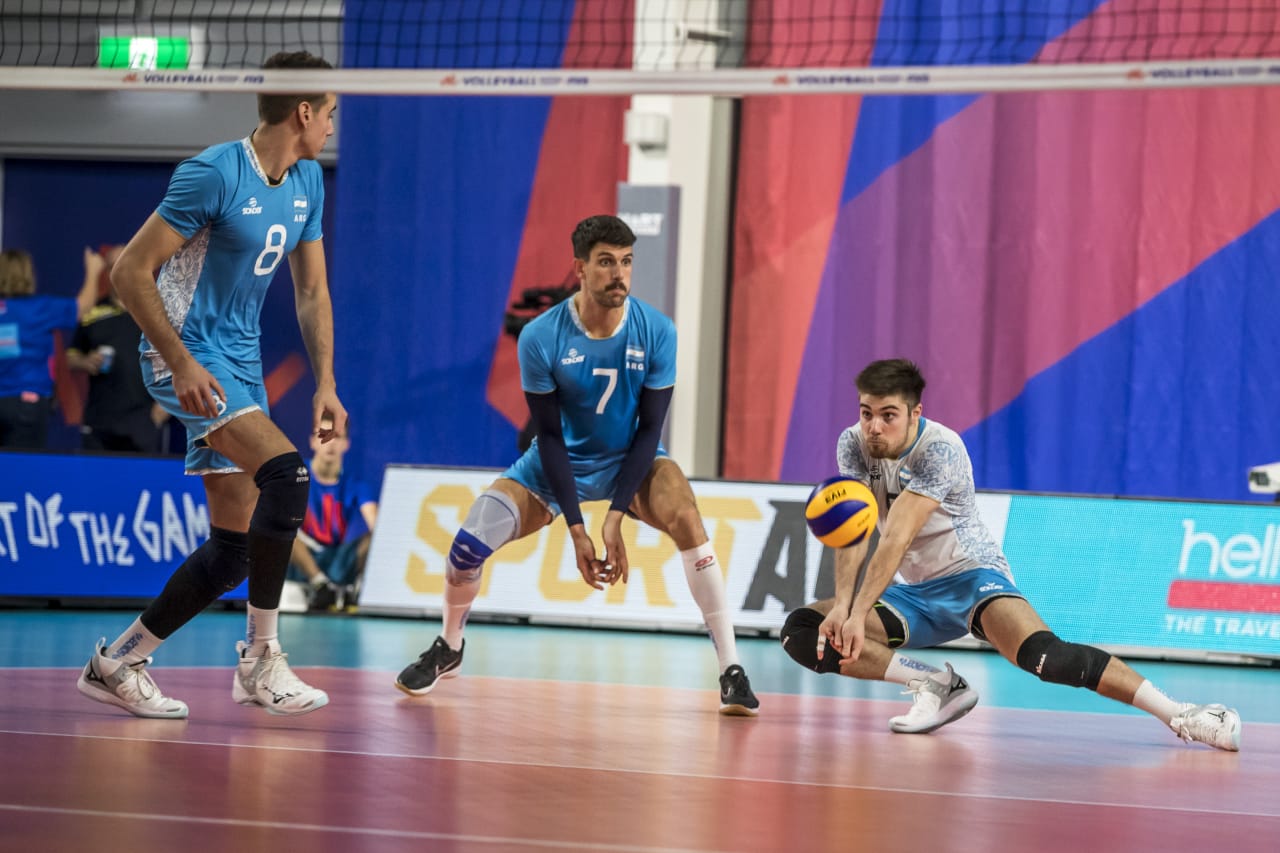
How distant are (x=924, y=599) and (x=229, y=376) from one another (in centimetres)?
267

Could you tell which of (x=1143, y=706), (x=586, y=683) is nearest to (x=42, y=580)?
(x=586, y=683)

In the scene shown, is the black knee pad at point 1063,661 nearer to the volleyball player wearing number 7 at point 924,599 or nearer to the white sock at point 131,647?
the volleyball player wearing number 7 at point 924,599

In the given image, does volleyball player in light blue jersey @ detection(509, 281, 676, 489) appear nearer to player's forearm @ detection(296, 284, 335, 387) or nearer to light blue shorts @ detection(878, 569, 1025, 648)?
player's forearm @ detection(296, 284, 335, 387)

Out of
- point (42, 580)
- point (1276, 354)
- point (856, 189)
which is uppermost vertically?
point (856, 189)

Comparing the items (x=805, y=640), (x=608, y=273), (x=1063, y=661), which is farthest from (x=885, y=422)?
(x=608, y=273)

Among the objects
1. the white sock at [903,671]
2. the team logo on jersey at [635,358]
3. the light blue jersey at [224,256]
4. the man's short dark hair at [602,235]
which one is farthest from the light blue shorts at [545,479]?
the light blue jersey at [224,256]

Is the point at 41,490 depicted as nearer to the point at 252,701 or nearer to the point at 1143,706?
the point at 252,701

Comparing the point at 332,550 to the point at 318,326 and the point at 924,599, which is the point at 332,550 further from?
the point at 924,599

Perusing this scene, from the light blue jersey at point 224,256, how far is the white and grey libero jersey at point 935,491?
221 centimetres

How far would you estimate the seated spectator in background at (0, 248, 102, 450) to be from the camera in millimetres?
12414

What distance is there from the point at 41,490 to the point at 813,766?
7.09m

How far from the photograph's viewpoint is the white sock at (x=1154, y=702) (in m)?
6.13

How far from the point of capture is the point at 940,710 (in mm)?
6461

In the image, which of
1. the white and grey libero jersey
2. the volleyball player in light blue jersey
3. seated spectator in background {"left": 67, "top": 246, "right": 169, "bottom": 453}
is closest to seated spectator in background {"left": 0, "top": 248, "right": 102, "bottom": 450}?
seated spectator in background {"left": 67, "top": 246, "right": 169, "bottom": 453}
